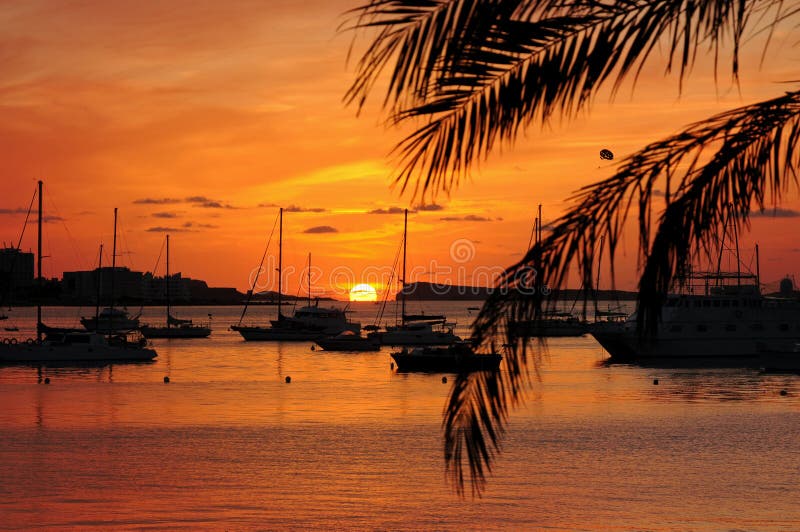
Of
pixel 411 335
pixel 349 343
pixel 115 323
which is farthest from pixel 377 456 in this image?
pixel 115 323

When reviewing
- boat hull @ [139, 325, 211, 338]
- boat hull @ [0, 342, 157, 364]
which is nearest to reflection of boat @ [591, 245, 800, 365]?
boat hull @ [0, 342, 157, 364]

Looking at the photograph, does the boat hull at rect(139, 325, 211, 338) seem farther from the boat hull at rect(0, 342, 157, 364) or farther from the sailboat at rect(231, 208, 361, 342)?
the boat hull at rect(0, 342, 157, 364)

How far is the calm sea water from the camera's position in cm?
2700

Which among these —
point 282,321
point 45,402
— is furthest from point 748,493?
point 282,321

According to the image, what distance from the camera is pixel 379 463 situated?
36000 mm

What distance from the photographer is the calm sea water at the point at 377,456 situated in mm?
27000

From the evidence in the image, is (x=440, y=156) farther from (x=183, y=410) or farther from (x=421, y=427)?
(x=183, y=410)

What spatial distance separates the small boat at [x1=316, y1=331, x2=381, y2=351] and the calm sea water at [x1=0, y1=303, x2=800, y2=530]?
23.9 metres

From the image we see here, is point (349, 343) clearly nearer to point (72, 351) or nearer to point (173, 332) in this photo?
point (72, 351)

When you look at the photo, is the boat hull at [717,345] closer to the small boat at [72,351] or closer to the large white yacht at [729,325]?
the large white yacht at [729,325]

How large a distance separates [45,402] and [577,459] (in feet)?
110

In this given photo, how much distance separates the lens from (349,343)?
325 ft

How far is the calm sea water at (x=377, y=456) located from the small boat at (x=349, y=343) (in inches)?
941

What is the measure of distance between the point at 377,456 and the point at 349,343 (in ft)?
201
